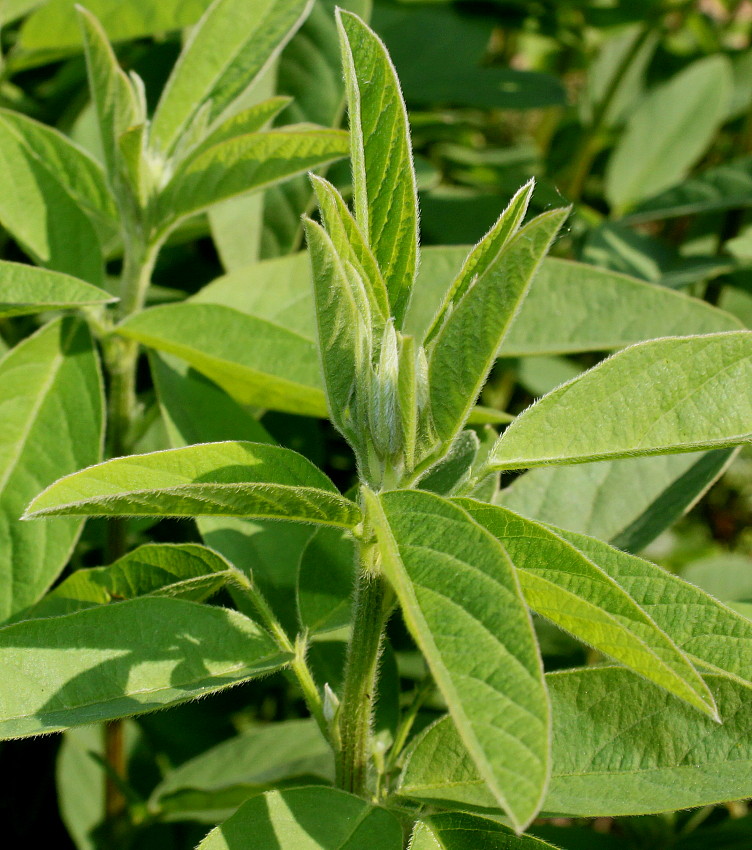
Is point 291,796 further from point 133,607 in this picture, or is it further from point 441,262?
point 441,262

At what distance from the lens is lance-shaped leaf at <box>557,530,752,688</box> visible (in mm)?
738

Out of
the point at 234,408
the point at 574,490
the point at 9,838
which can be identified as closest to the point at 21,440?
the point at 234,408

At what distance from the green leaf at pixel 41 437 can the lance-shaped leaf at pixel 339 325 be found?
1.48ft

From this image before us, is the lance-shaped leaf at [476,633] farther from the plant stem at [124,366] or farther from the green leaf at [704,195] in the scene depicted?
the green leaf at [704,195]

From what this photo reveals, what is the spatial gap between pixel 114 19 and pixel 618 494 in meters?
1.08

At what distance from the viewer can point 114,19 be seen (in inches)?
58.7

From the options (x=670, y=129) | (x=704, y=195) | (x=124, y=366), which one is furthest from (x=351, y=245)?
(x=670, y=129)

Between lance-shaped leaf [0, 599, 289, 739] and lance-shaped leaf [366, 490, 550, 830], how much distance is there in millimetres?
248

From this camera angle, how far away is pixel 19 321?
170 cm

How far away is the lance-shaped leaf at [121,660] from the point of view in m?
0.78

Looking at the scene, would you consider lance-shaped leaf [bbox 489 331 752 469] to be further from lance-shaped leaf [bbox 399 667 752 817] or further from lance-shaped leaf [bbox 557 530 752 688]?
lance-shaped leaf [bbox 399 667 752 817]

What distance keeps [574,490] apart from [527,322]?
229 mm

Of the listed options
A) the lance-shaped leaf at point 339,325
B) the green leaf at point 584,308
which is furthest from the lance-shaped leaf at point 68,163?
the lance-shaped leaf at point 339,325

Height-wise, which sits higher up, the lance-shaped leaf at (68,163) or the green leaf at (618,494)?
the lance-shaped leaf at (68,163)
